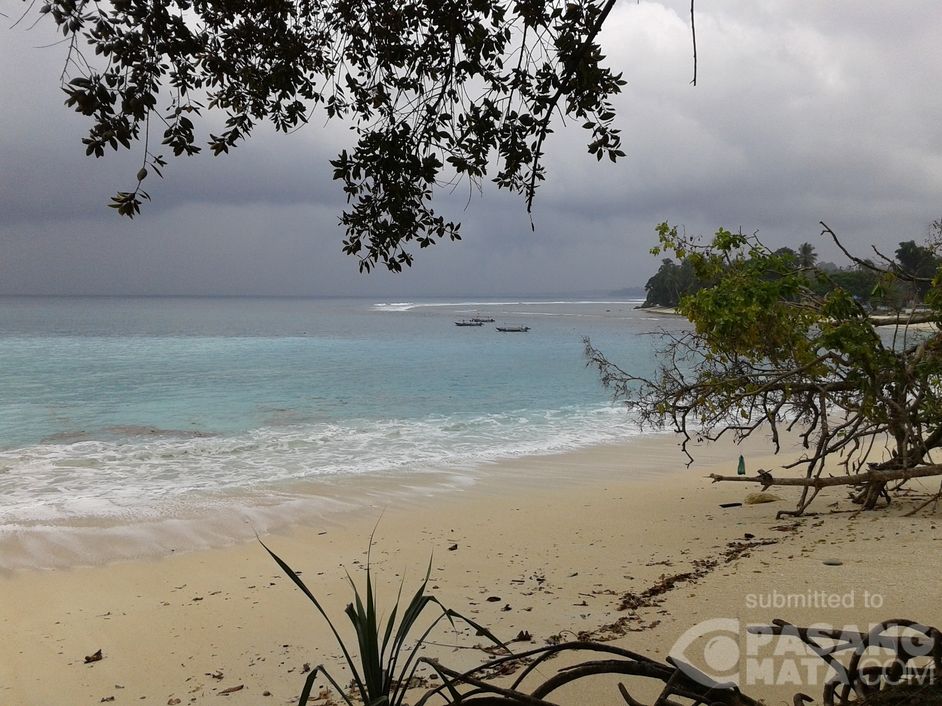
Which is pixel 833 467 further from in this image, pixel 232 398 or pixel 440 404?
pixel 232 398

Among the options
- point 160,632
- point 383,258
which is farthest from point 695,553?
point 160,632

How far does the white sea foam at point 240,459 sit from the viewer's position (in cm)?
942

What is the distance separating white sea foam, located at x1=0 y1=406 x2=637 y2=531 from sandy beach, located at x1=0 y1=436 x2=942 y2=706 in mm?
2553

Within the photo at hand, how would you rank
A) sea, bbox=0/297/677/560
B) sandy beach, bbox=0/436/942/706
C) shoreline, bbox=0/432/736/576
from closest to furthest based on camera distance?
sandy beach, bbox=0/436/942/706, shoreline, bbox=0/432/736/576, sea, bbox=0/297/677/560

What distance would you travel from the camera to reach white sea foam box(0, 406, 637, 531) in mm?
9422

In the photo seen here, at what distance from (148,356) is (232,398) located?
61.7ft

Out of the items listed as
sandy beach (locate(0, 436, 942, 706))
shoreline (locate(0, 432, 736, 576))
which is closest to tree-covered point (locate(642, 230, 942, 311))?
sandy beach (locate(0, 436, 942, 706))

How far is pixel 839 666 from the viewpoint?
157 cm

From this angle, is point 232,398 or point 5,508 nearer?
point 5,508

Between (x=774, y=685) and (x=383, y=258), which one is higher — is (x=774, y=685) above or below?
below

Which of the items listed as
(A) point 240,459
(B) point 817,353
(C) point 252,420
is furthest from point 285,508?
(C) point 252,420

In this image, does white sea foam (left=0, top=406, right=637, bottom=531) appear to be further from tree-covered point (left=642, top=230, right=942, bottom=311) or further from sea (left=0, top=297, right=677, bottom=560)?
tree-covered point (left=642, top=230, right=942, bottom=311)

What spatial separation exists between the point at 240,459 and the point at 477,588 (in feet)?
27.9

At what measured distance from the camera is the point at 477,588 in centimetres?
529
